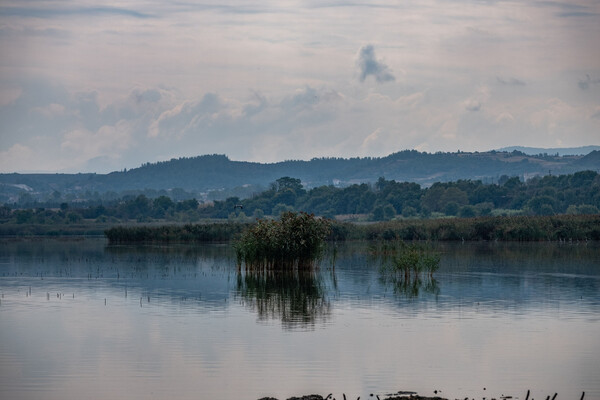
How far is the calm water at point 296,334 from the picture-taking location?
20000 mm

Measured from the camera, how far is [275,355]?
75.8ft

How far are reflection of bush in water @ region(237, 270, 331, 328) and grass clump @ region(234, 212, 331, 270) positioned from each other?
502 millimetres

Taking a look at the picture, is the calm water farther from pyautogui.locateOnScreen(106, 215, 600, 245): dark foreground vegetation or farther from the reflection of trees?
pyautogui.locateOnScreen(106, 215, 600, 245): dark foreground vegetation

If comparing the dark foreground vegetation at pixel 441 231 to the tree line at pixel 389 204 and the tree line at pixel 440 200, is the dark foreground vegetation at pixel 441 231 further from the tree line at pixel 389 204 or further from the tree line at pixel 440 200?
the tree line at pixel 440 200

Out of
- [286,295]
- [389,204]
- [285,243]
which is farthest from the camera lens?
[389,204]

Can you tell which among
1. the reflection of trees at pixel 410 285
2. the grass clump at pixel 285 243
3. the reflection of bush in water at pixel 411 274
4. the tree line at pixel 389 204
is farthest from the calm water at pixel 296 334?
the tree line at pixel 389 204

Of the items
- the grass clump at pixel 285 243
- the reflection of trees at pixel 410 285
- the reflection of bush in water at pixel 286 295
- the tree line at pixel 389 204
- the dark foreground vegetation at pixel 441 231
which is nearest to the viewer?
the reflection of bush in water at pixel 286 295

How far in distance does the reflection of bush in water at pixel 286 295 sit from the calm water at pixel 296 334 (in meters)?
0.09

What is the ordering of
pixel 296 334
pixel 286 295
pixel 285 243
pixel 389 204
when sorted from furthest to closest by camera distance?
pixel 389 204
pixel 285 243
pixel 286 295
pixel 296 334

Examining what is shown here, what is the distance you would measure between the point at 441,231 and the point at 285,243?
36.5m

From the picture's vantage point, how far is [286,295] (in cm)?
3606

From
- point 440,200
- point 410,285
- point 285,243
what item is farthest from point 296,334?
point 440,200

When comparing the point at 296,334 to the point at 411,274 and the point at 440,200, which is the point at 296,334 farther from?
the point at 440,200

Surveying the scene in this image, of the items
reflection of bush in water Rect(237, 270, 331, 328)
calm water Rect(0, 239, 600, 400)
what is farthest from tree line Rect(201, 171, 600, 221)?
calm water Rect(0, 239, 600, 400)
